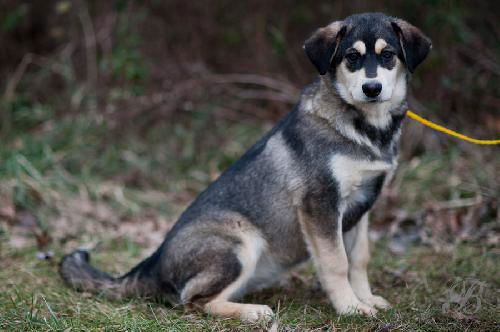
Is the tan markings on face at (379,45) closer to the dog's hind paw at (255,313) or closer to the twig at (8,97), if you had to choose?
the dog's hind paw at (255,313)

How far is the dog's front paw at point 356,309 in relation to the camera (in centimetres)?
380

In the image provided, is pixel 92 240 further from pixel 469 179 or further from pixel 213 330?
pixel 469 179

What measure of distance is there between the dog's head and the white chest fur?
1.34 feet

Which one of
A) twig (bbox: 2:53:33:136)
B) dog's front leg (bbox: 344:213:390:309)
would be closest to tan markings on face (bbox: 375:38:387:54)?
dog's front leg (bbox: 344:213:390:309)

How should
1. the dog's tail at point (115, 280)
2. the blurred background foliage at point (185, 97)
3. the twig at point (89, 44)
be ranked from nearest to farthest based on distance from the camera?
the dog's tail at point (115, 280) < the blurred background foliage at point (185, 97) < the twig at point (89, 44)

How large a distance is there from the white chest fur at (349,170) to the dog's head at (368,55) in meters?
0.41

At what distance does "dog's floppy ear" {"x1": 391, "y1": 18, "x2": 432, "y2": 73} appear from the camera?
3.81 meters

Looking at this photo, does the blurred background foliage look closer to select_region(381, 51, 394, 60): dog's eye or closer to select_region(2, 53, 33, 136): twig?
select_region(2, 53, 33, 136): twig

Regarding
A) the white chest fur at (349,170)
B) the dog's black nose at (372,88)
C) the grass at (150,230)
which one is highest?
the dog's black nose at (372,88)

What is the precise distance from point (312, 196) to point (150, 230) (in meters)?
2.90

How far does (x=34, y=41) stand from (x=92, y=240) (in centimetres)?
571

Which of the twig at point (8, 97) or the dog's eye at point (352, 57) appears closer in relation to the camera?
the dog's eye at point (352, 57)

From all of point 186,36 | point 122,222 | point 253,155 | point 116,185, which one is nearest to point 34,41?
point 186,36

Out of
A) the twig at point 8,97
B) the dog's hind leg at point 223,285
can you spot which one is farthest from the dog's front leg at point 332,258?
the twig at point 8,97
